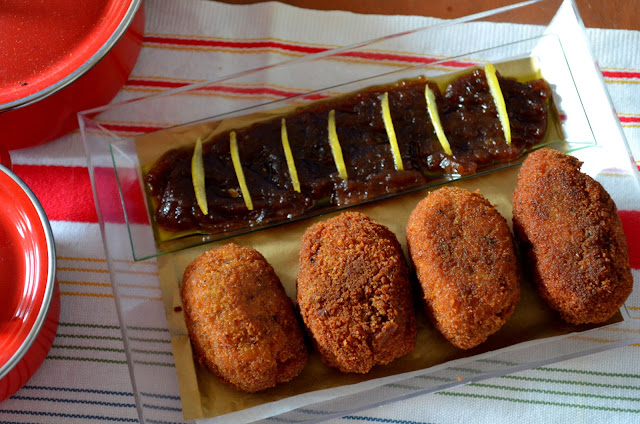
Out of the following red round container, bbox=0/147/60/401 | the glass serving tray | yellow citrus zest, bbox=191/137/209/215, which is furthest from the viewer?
yellow citrus zest, bbox=191/137/209/215

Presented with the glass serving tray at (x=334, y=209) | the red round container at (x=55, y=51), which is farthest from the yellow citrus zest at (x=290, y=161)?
the red round container at (x=55, y=51)

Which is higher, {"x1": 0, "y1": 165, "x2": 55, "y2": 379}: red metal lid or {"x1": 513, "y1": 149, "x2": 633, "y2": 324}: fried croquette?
{"x1": 0, "y1": 165, "x2": 55, "y2": 379}: red metal lid

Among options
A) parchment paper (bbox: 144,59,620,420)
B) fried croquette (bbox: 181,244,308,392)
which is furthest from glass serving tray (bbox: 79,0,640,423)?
fried croquette (bbox: 181,244,308,392)

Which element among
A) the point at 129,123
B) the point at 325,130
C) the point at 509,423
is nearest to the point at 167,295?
the point at 129,123

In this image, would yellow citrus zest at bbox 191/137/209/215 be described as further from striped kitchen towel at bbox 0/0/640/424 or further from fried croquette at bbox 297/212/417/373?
fried croquette at bbox 297/212/417/373

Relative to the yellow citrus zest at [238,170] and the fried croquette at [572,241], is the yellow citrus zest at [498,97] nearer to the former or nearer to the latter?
the fried croquette at [572,241]

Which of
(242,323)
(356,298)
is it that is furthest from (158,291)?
(356,298)

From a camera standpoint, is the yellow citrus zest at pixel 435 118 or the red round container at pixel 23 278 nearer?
the red round container at pixel 23 278
